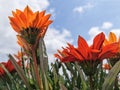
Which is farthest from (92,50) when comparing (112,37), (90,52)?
(112,37)

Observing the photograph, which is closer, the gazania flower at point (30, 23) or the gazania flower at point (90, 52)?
the gazania flower at point (90, 52)

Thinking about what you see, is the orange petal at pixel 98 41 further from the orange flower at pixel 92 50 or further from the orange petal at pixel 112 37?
the orange petal at pixel 112 37

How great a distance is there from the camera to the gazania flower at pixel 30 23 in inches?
45.6

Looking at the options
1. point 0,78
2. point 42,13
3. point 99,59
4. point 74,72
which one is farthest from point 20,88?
→ point 99,59

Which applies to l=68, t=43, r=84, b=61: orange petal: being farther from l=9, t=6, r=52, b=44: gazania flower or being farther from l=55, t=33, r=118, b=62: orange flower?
l=9, t=6, r=52, b=44: gazania flower

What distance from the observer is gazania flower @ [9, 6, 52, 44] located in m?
1.16

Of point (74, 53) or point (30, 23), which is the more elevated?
point (30, 23)

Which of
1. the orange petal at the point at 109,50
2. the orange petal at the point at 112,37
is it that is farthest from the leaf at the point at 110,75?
the orange petal at the point at 112,37

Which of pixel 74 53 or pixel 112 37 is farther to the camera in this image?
pixel 112 37

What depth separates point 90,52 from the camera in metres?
0.85

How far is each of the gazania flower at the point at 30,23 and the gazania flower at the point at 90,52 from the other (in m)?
0.31

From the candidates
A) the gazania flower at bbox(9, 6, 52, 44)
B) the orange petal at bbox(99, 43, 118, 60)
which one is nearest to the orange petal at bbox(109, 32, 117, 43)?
the gazania flower at bbox(9, 6, 52, 44)

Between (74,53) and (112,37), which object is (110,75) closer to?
(74,53)

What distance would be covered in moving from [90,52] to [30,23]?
394 mm
